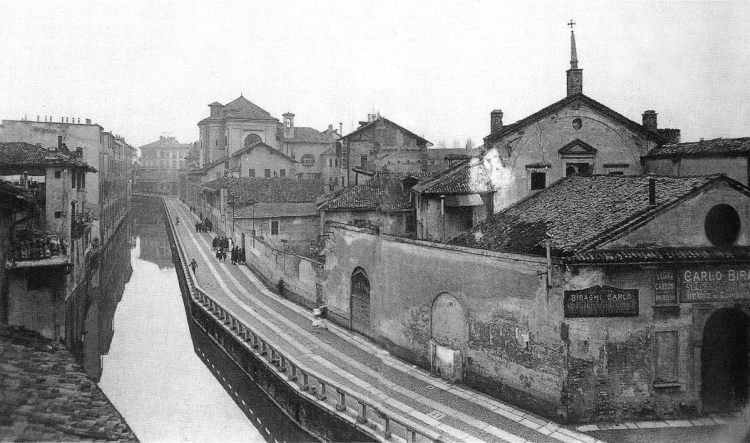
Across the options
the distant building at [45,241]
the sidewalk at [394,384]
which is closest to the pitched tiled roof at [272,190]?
the distant building at [45,241]

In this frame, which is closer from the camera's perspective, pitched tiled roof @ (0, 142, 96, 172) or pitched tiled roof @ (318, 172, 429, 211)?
pitched tiled roof @ (0, 142, 96, 172)

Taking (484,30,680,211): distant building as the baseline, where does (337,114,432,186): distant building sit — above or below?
above

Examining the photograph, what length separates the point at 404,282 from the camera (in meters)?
16.3

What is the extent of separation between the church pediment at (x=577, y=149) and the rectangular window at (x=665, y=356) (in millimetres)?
10915

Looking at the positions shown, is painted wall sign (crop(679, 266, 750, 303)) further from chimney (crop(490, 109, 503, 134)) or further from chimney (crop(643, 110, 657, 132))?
chimney (crop(490, 109, 503, 134))

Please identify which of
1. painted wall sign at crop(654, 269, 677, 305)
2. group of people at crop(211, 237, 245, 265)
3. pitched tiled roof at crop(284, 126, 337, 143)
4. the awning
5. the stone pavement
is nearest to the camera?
the stone pavement

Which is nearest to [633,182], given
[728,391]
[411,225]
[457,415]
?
[728,391]

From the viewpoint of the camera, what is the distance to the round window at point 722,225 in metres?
12.3

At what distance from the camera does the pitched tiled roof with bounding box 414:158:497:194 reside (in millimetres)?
22047

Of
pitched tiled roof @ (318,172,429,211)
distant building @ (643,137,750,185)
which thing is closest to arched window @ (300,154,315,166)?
pitched tiled roof @ (318,172,429,211)

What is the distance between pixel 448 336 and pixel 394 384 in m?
1.93

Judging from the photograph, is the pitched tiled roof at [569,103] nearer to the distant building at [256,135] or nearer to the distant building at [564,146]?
the distant building at [564,146]

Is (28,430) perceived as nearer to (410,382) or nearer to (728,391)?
(410,382)

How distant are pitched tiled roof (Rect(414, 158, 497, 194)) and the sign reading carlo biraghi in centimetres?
1067
